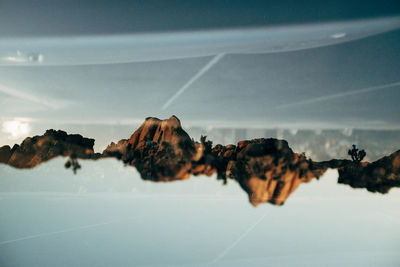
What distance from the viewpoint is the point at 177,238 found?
1807mm

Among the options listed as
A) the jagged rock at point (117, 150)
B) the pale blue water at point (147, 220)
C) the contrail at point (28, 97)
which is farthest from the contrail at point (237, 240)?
the contrail at point (28, 97)

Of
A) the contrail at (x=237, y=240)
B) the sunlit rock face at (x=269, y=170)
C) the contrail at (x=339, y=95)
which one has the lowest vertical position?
the contrail at (x=237, y=240)

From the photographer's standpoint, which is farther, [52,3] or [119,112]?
[119,112]

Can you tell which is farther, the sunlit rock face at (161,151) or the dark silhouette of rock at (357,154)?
the dark silhouette of rock at (357,154)

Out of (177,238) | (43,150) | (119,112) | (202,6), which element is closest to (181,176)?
(177,238)

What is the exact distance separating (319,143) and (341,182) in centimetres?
27

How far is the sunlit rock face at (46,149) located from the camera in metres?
1.72

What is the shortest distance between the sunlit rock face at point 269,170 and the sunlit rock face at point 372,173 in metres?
0.17

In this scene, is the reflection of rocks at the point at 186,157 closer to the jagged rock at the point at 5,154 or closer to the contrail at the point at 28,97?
the jagged rock at the point at 5,154

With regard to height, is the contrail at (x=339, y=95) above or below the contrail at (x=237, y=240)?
above

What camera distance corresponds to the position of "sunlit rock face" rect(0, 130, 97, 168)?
5.65 ft

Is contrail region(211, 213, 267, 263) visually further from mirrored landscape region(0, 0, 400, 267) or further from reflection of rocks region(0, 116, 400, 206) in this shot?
reflection of rocks region(0, 116, 400, 206)

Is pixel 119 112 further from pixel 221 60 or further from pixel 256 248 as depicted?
pixel 256 248

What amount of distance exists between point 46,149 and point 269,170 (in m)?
1.31
